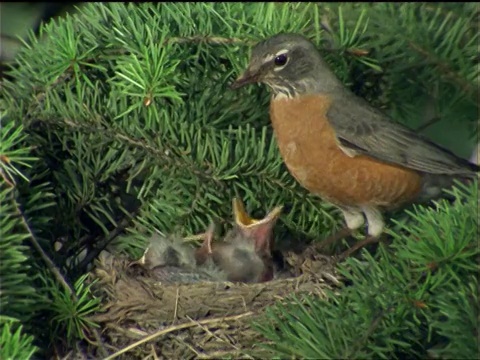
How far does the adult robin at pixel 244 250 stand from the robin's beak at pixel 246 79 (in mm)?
355

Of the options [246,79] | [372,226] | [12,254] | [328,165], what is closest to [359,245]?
[372,226]

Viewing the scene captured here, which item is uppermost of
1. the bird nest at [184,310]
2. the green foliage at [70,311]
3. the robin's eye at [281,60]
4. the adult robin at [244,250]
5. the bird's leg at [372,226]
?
the green foliage at [70,311]

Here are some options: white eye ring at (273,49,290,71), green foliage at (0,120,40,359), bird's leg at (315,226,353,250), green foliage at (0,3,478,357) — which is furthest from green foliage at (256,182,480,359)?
white eye ring at (273,49,290,71)

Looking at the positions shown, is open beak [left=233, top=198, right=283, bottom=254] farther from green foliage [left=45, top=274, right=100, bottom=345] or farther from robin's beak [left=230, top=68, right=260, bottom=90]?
green foliage [left=45, top=274, right=100, bottom=345]

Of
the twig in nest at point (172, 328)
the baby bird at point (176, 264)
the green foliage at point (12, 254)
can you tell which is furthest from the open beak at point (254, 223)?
the green foliage at point (12, 254)

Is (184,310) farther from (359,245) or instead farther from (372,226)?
(372,226)

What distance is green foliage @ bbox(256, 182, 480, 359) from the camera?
2111 millimetres

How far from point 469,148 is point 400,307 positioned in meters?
2.52

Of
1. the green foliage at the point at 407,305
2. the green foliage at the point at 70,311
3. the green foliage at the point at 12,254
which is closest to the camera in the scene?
the green foliage at the point at 407,305

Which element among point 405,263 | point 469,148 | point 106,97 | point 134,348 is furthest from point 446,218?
point 469,148

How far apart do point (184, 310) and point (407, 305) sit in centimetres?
83

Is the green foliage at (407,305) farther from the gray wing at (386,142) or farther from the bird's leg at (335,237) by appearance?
the gray wing at (386,142)

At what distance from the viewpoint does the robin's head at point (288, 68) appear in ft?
10.3

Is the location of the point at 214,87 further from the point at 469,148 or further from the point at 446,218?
the point at 469,148
